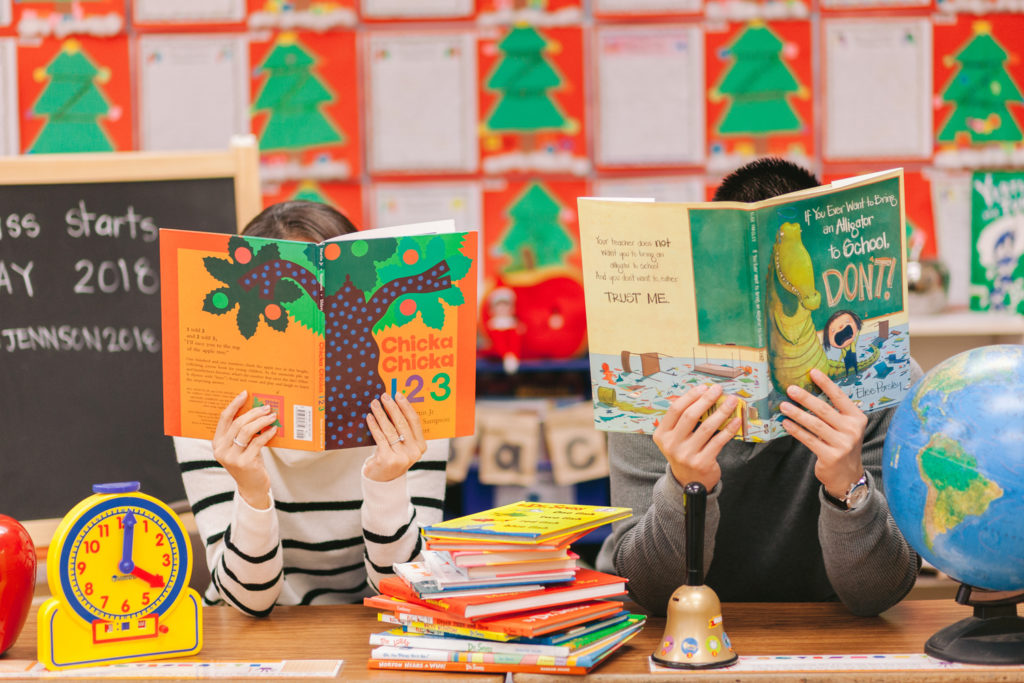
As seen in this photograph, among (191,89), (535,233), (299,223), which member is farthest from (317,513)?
(191,89)

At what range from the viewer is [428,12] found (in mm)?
2994

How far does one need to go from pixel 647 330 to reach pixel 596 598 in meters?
0.34

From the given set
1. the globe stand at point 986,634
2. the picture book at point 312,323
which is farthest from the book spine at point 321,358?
the globe stand at point 986,634

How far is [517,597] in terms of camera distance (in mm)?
1166

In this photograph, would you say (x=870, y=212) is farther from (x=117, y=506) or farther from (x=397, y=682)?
(x=117, y=506)

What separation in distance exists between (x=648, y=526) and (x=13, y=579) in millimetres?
819

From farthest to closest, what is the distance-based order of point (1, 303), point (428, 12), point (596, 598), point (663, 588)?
point (428, 12)
point (1, 303)
point (663, 588)
point (596, 598)

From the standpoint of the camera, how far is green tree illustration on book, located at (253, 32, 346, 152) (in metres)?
3.00

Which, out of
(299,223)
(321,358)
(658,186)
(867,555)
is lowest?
(867,555)

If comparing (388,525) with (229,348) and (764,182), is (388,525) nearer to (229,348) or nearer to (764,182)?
(229,348)

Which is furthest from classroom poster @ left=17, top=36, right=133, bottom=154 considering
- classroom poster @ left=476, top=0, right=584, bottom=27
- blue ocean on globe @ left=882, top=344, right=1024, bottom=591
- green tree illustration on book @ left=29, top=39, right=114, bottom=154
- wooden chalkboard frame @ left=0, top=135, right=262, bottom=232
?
blue ocean on globe @ left=882, top=344, right=1024, bottom=591

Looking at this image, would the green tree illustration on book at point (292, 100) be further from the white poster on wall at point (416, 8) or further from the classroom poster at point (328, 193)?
the white poster on wall at point (416, 8)

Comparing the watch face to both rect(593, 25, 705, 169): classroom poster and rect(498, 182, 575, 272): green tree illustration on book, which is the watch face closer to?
rect(498, 182, 575, 272): green tree illustration on book

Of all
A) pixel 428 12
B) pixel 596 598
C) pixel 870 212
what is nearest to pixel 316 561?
pixel 596 598
